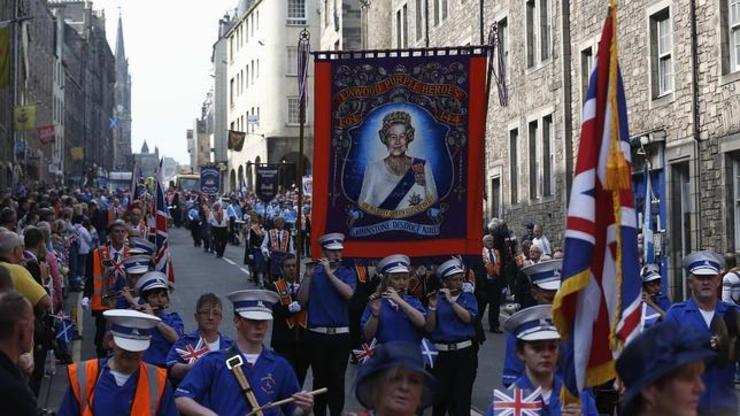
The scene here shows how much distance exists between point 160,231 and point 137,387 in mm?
8955

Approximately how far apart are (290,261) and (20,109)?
3476cm

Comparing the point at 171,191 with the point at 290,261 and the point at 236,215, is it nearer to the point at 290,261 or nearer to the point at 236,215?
the point at 236,215

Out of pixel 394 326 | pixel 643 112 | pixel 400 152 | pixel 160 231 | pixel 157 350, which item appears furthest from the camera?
pixel 643 112

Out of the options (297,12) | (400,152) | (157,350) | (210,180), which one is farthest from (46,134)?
(157,350)

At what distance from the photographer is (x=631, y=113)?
2591 centimetres

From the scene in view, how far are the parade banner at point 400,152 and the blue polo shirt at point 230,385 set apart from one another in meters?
4.98

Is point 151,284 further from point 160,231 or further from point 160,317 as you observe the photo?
point 160,231

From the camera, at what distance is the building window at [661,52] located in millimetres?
24031

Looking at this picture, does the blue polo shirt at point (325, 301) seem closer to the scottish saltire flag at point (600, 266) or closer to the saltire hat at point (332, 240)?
the saltire hat at point (332, 240)

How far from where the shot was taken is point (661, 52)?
24359mm

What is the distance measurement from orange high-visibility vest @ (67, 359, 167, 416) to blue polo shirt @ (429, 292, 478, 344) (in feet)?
15.3

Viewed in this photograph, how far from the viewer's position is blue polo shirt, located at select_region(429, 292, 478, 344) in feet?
38.1

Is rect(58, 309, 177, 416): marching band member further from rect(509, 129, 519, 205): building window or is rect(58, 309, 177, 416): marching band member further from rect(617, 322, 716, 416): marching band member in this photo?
rect(509, 129, 519, 205): building window

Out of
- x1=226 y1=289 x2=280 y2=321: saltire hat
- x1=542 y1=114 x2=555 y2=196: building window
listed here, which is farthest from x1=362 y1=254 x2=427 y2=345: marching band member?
x1=542 y1=114 x2=555 y2=196: building window
